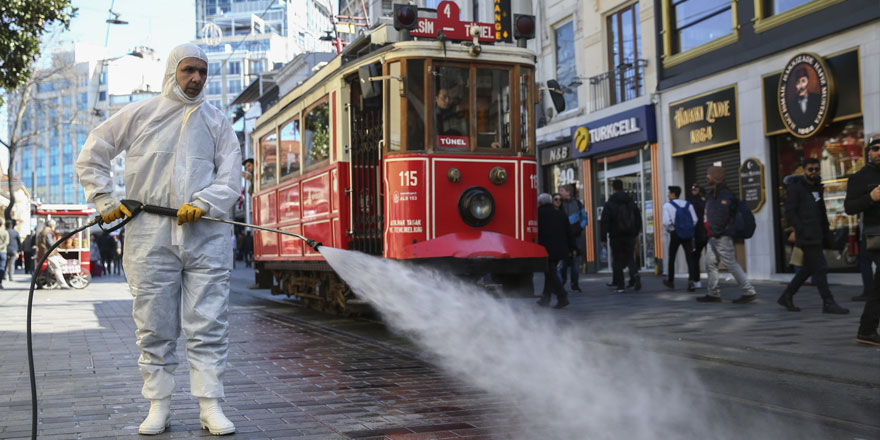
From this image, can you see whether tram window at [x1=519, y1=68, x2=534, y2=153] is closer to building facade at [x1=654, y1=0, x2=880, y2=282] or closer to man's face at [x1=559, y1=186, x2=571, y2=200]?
man's face at [x1=559, y1=186, x2=571, y2=200]

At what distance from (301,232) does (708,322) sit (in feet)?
18.7

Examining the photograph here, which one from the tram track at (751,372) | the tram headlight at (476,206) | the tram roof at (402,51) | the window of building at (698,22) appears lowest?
the tram track at (751,372)

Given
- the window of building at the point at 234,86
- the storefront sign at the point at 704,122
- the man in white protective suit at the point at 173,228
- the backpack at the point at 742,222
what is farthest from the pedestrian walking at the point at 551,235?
the window of building at the point at 234,86

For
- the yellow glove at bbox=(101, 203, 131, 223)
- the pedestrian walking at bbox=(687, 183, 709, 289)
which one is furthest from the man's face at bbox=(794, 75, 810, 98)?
the yellow glove at bbox=(101, 203, 131, 223)

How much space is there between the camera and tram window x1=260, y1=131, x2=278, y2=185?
14547 mm

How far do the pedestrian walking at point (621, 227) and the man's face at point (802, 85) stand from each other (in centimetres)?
345

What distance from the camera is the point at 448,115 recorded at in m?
10.3

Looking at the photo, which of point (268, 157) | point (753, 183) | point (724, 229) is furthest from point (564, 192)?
point (268, 157)

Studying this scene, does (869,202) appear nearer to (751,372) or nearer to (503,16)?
(751,372)

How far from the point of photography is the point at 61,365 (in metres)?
7.83

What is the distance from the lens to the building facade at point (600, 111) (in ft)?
68.2

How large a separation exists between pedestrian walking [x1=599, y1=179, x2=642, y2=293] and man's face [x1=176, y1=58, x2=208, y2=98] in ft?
34.9

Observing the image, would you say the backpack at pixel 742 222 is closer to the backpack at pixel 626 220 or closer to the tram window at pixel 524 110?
the backpack at pixel 626 220

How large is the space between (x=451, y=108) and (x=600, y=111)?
12.9 m
